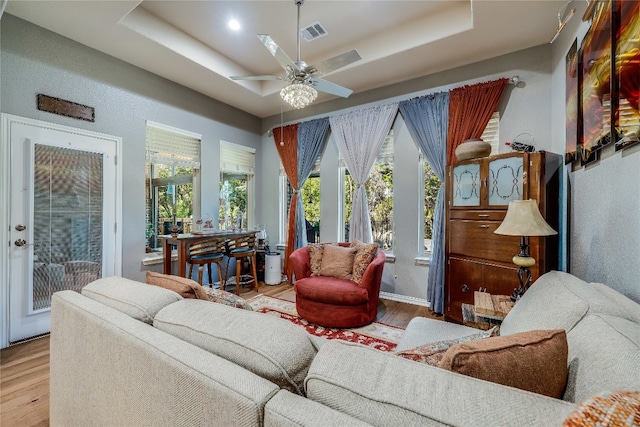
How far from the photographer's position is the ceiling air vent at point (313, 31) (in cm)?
303

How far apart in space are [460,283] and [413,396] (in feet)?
8.48

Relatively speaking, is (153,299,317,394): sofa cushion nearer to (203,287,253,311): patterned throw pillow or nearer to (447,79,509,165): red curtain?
(203,287,253,311): patterned throw pillow

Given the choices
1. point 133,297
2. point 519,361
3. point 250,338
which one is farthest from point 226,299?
point 519,361

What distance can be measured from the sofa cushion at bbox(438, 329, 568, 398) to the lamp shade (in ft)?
3.85

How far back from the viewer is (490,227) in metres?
2.58

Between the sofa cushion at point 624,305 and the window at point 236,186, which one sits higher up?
the window at point 236,186

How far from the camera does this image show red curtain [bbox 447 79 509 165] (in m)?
3.12

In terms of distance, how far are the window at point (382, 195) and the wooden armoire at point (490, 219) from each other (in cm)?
104

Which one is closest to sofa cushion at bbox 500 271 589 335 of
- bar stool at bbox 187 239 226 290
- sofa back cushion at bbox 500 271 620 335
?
sofa back cushion at bbox 500 271 620 335

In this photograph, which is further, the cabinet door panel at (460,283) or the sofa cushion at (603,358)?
the cabinet door panel at (460,283)

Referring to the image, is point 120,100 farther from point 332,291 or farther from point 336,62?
point 332,291

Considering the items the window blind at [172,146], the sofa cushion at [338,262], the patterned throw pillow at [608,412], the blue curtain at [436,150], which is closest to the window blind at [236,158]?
the window blind at [172,146]

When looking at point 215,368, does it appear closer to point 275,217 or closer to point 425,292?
point 425,292

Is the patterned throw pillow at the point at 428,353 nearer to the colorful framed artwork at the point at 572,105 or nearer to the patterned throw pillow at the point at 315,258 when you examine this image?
the colorful framed artwork at the point at 572,105
